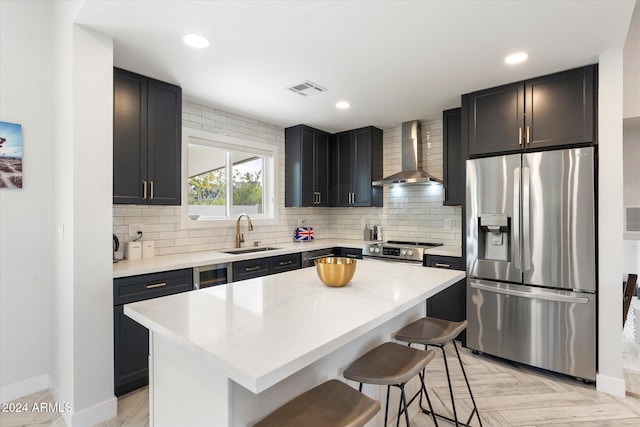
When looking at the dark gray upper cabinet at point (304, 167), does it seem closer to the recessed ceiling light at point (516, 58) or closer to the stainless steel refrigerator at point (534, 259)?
the stainless steel refrigerator at point (534, 259)

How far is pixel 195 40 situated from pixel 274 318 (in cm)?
192

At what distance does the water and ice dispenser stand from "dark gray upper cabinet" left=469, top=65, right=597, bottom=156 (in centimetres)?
62

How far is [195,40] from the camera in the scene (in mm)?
2195

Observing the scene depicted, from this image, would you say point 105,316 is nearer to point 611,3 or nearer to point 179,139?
point 179,139

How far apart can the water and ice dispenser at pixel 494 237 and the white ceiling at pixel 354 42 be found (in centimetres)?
121

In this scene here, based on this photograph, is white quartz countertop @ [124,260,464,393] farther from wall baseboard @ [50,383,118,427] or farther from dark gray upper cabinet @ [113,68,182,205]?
dark gray upper cabinet @ [113,68,182,205]

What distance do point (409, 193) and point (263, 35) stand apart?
115 inches

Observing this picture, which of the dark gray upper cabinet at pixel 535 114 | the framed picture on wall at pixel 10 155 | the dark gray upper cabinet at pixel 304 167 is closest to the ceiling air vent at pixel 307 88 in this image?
the dark gray upper cabinet at pixel 304 167

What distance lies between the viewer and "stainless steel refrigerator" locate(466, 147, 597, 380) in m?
2.56

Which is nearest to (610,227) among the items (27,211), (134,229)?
(134,229)

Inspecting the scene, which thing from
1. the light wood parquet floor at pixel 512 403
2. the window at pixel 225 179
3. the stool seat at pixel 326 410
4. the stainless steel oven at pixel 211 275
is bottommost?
the light wood parquet floor at pixel 512 403

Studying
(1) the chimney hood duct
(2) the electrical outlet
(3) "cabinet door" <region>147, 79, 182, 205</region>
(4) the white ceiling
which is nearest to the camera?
(4) the white ceiling

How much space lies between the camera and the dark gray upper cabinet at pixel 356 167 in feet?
14.5

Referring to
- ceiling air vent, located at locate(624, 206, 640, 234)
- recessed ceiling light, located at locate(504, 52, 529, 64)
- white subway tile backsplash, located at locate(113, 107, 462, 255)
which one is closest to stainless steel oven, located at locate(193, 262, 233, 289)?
white subway tile backsplash, located at locate(113, 107, 462, 255)
